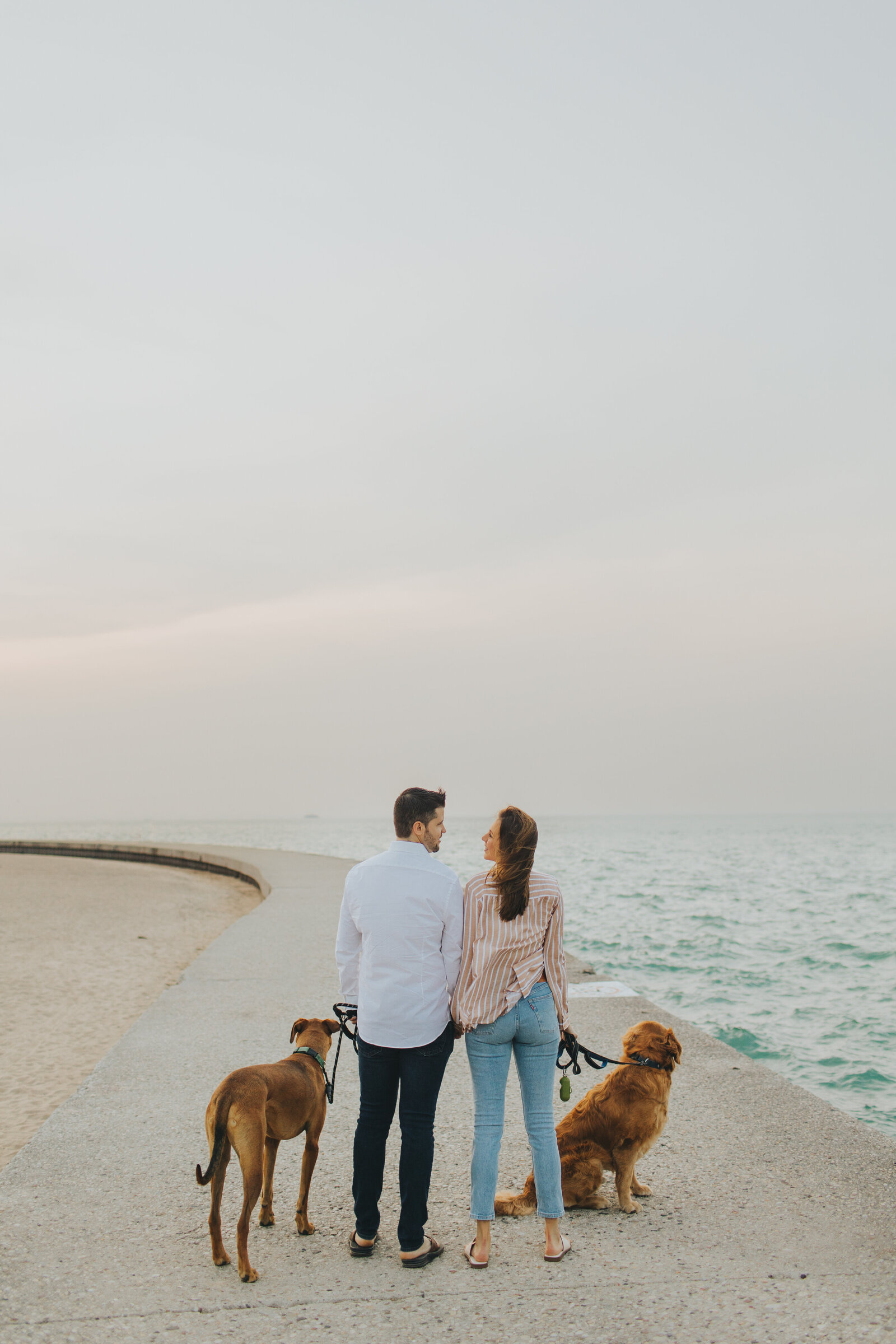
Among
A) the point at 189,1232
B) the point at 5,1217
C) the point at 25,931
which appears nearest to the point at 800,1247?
the point at 189,1232

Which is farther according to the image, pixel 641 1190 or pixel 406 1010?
pixel 641 1190

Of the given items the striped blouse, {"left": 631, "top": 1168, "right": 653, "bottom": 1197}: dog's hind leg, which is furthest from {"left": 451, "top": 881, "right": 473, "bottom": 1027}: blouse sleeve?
{"left": 631, "top": 1168, "right": 653, "bottom": 1197}: dog's hind leg

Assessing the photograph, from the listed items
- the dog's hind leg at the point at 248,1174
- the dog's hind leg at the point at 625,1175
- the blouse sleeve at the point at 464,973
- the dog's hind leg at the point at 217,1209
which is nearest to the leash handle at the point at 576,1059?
the dog's hind leg at the point at 625,1175

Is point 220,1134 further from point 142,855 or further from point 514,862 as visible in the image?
point 142,855

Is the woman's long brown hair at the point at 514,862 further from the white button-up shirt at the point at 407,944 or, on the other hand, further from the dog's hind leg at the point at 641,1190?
the dog's hind leg at the point at 641,1190

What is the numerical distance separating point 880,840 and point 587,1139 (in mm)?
93961

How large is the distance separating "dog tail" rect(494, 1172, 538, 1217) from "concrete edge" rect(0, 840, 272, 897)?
57.6 ft

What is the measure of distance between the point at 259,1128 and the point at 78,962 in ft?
27.3

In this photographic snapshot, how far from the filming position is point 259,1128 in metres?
3.31

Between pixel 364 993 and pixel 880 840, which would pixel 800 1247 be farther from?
pixel 880 840

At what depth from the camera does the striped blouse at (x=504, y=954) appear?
11.3 ft

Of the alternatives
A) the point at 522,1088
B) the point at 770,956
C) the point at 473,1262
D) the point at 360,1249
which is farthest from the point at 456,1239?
the point at 770,956

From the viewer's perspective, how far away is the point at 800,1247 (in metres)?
3.48

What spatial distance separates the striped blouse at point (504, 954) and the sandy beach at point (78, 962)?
3.22 meters
